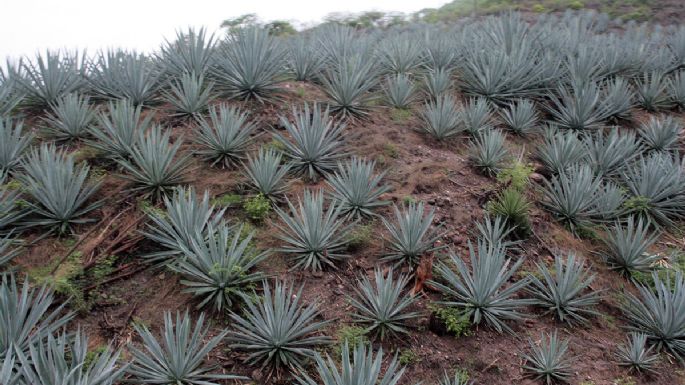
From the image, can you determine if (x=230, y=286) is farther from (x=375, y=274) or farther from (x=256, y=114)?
(x=256, y=114)

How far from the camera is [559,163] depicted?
22.8 ft

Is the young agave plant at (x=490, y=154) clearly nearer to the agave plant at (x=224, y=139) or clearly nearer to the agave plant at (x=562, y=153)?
the agave plant at (x=562, y=153)

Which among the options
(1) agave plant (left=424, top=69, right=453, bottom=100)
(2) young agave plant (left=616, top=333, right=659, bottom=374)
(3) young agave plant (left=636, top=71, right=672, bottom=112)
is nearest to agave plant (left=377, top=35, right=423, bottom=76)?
(1) agave plant (left=424, top=69, right=453, bottom=100)

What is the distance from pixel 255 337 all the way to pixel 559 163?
4471mm

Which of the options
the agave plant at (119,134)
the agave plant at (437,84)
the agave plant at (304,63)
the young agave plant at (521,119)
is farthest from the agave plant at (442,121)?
the agave plant at (119,134)

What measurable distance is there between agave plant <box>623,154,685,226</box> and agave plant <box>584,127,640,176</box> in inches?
8.3

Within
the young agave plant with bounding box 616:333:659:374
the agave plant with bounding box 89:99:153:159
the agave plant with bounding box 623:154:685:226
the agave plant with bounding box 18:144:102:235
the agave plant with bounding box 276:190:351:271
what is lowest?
the young agave plant with bounding box 616:333:659:374

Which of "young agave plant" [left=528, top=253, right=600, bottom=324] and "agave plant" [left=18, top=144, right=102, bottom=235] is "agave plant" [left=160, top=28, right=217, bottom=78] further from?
"young agave plant" [left=528, top=253, right=600, bottom=324]

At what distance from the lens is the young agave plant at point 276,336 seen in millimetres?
4270

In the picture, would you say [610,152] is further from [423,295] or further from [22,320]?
[22,320]

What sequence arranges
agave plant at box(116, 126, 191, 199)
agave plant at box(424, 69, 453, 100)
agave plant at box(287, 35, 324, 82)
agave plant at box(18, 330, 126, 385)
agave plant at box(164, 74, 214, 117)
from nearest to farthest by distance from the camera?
1. agave plant at box(18, 330, 126, 385)
2. agave plant at box(116, 126, 191, 199)
3. agave plant at box(164, 74, 214, 117)
4. agave plant at box(424, 69, 453, 100)
5. agave plant at box(287, 35, 324, 82)

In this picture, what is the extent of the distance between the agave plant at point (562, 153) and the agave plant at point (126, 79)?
504 centimetres

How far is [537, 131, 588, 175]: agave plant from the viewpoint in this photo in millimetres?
6949

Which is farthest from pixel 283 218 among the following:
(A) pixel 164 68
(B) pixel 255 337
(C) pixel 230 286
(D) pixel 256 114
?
(A) pixel 164 68
